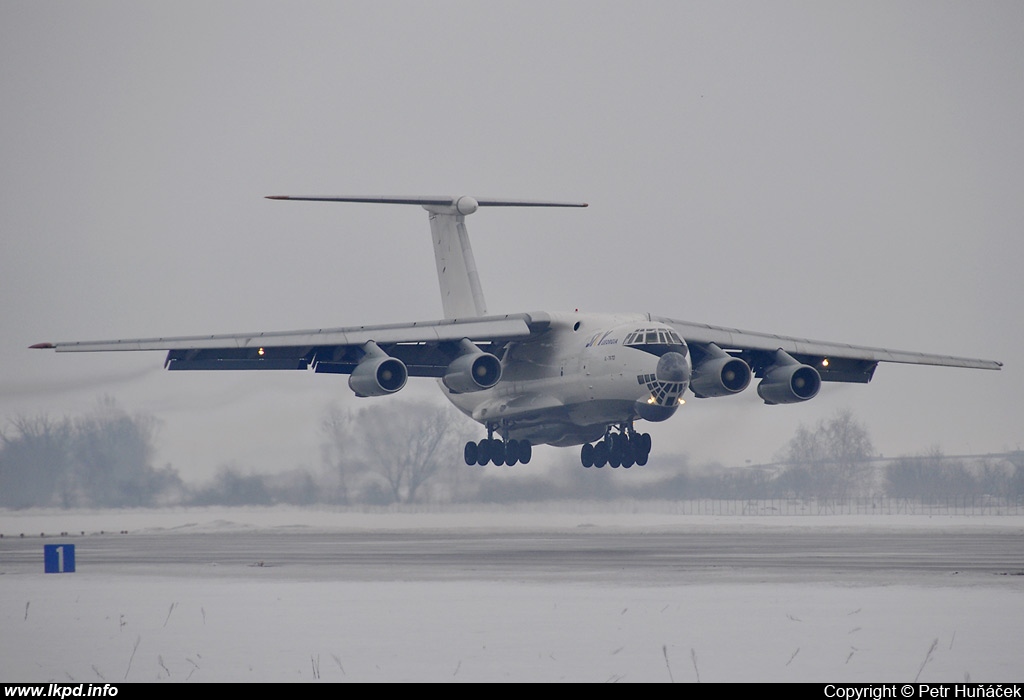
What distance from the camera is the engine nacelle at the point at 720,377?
3134 centimetres

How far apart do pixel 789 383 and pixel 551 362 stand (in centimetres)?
558

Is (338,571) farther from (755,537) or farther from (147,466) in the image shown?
(147,466)

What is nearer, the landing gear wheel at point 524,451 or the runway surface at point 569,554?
the runway surface at point 569,554

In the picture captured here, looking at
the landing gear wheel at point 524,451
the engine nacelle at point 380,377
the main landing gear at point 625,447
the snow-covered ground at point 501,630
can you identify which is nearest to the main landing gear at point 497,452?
Result: the landing gear wheel at point 524,451

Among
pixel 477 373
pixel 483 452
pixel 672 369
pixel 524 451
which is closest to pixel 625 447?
pixel 524 451

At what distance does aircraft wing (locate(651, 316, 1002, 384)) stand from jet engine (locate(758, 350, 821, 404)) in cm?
67

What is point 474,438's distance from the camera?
121 ft

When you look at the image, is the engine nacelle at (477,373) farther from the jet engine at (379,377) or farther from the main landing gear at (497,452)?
the main landing gear at (497,452)

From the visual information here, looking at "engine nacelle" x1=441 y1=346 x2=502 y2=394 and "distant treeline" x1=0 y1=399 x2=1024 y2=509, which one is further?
"distant treeline" x1=0 y1=399 x2=1024 y2=509

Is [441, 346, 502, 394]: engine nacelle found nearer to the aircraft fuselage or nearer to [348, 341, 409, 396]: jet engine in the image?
[348, 341, 409, 396]: jet engine

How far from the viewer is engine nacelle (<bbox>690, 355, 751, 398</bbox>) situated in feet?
103

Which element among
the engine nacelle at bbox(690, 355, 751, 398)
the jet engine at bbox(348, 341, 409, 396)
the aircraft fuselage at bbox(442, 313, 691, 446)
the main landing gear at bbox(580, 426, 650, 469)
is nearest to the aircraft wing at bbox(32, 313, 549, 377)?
the aircraft fuselage at bbox(442, 313, 691, 446)

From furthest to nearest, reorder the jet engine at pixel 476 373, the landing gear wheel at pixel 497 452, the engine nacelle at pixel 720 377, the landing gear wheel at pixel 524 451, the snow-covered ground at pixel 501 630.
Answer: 1. the landing gear wheel at pixel 497 452
2. the landing gear wheel at pixel 524 451
3. the engine nacelle at pixel 720 377
4. the jet engine at pixel 476 373
5. the snow-covered ground at pixel 501 630

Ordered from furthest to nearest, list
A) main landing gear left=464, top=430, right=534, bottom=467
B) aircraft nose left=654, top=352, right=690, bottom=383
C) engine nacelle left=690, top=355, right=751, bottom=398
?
main landing gear left=464, top=430, right=534, bottom=467 → engine nacelle left=690, top=355, right=751, bottom=398 → aircraft nose left=654, top=352, right=690, bottom=383
